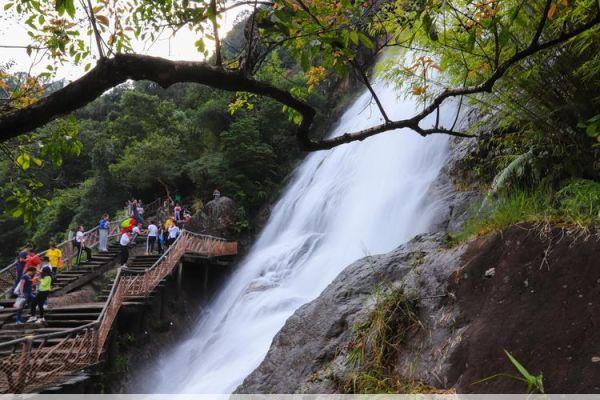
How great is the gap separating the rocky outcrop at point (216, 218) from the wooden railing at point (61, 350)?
18.8 ft

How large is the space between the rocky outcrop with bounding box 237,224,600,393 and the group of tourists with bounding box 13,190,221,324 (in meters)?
9.64

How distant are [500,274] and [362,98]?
22.3 metres

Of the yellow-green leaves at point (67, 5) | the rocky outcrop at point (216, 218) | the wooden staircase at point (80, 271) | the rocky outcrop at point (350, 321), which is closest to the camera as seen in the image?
the yellow-green leaves at point (67, 5)

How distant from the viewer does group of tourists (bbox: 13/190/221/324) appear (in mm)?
11555

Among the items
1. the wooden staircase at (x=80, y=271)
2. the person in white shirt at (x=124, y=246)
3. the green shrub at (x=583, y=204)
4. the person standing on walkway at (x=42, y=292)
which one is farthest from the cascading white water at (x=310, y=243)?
the green shrub at (x=583, y=204)

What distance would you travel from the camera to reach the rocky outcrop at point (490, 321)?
2.36m

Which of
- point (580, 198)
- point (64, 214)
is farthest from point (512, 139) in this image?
point (64, 214)

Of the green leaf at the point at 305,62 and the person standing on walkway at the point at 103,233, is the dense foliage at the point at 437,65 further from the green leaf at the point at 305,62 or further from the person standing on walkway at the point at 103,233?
the person standing on walkway at the point at 103,233

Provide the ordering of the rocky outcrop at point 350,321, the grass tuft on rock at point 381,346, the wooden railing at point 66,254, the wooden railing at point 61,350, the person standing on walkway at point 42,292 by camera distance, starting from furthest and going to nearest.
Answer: the wooden railing at point 66,254, the person standing on walkway at point 42,292, the wooden railing at point 61,350, the rocky outcrop at point 350,321, the grass tuft on rock at point 381,346

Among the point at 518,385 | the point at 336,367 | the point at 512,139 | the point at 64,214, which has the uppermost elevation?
the point at 64,214

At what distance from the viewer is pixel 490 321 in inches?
110

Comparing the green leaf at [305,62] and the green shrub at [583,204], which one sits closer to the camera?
the green leaf at [305,62]

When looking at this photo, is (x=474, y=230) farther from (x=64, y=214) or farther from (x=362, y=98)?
(x=64, y=214)

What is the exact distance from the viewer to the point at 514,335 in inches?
102
